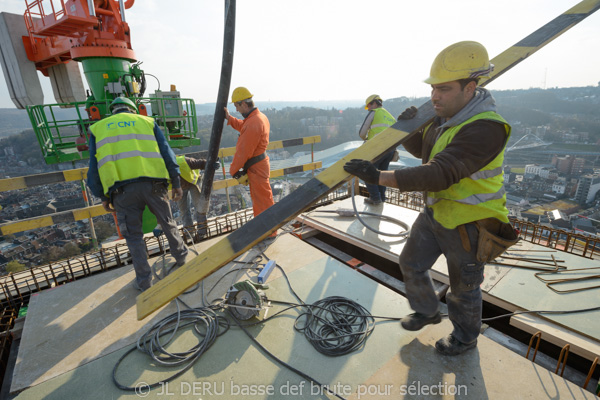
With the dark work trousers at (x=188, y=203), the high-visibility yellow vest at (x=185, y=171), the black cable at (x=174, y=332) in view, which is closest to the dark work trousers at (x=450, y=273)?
the black cable at (x=174, y=332)

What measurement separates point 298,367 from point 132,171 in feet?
7.86

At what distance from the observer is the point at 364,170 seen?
1.77 m

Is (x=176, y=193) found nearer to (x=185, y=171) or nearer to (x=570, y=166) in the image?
(x=185, y=171)

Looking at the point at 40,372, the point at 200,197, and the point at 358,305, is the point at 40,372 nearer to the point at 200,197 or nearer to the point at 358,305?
the point at 358,305

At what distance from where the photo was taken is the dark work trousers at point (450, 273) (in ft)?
6.03

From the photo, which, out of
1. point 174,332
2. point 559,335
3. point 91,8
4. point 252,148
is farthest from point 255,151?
point 91,8

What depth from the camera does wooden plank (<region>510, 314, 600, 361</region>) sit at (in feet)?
6.70

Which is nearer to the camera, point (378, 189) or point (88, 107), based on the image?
point (378, 189)

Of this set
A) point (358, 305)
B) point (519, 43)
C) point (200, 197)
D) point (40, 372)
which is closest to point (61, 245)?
point (200, 197)

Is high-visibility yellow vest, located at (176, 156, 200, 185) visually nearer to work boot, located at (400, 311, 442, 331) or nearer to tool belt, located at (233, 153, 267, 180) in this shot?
tool belt, located at (233, 153, 267, 180)

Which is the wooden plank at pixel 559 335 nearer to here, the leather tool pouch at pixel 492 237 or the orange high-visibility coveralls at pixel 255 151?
the leather tool pouch at pixel 492 237

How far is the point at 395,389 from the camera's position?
1848 millimetres

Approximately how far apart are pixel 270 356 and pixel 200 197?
326 centimetres

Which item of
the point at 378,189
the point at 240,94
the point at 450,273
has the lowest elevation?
the point at 378,189
